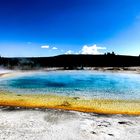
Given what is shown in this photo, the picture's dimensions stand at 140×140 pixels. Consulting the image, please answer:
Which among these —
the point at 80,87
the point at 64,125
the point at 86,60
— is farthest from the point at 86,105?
the point at 86,60

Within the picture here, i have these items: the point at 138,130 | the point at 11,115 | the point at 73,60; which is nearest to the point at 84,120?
the point at 138,130

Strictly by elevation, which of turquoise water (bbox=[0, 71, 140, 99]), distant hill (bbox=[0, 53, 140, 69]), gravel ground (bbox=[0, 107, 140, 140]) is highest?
distant hill (bbox=[0, 53, 140, 69])

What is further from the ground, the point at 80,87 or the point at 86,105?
the point at 80,87

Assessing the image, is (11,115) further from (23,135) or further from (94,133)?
(94,133)

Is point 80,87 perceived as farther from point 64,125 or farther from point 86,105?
point 64,125

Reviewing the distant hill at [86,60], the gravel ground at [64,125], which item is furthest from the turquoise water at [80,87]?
the distant hill at [86,60]

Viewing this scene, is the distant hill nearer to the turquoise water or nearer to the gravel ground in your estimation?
the turquoise water

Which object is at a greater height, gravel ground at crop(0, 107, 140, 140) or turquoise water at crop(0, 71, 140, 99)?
turquoise water at crop(0, 71, 140, 99)

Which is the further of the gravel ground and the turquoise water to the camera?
the turquoise water

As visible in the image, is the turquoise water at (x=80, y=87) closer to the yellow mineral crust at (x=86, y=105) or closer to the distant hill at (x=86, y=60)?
the yellow mineral crust at (x=86, y=105)

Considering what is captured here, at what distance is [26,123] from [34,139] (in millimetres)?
1742

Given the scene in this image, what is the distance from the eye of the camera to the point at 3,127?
992 centimetres

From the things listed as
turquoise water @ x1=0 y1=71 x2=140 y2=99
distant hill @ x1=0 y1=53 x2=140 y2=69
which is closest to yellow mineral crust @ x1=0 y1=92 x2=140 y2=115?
turquoise water @ x1=0 y1=71 x2=140 y2=99

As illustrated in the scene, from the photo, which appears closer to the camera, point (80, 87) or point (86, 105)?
point (86, 105)
